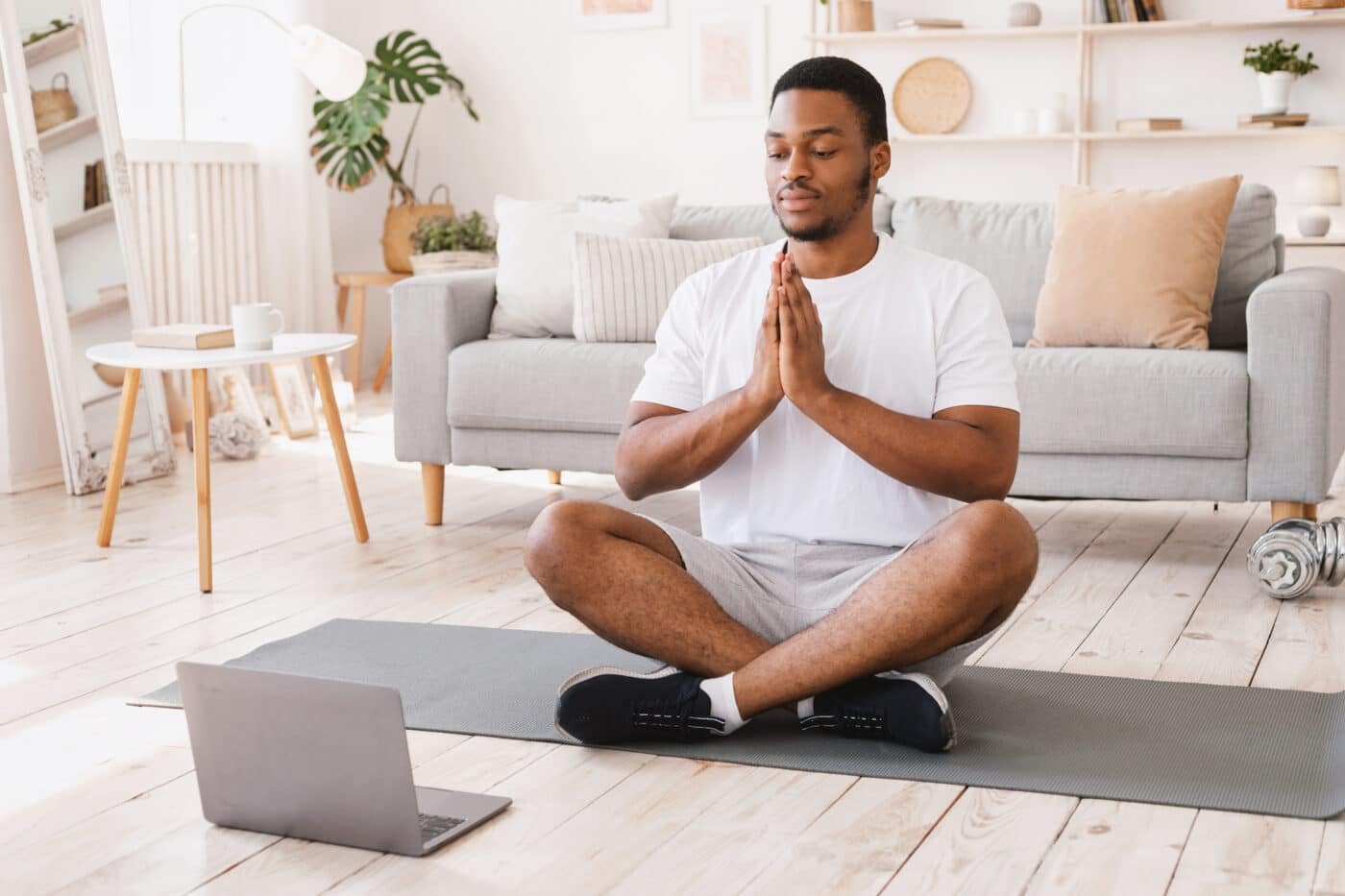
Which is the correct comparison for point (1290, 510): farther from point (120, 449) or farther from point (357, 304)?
point (357, 304)

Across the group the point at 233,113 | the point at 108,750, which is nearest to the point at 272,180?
the point at 233,113

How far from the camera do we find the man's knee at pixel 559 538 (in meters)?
2.15

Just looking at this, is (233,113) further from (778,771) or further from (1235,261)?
(778,771)


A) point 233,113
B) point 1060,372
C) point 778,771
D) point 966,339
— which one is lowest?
point 778,771

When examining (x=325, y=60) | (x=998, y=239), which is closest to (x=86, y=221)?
(x=325, y=60)

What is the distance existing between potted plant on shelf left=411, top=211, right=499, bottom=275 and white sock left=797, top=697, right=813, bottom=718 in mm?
3851

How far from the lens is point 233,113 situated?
601 cm

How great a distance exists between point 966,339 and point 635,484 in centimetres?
51

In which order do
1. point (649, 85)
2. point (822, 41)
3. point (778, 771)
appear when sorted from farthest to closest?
point (649, 85) < point (822, 41) < point (778, 771)

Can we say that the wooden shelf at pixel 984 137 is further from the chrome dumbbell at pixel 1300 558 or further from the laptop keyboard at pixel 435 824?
the laptop keyboard at pixel 435 824

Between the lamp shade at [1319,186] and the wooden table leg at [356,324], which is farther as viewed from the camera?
the wooden table leg at [356,324]

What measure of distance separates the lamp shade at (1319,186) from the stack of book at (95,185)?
13.0 ft

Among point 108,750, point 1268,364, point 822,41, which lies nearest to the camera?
point 108,750

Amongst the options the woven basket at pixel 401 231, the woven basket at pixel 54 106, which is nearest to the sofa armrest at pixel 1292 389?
the woven basket at pixel 54 106
